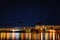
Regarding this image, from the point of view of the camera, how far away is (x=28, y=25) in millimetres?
1478

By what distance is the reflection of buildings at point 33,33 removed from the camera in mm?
1447

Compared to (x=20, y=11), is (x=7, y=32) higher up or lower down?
lower down

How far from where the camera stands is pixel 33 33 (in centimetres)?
149

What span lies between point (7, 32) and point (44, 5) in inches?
17.6

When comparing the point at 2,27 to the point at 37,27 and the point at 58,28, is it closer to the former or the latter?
the point at 37,27

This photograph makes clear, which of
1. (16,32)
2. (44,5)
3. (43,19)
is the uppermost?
(44,5)

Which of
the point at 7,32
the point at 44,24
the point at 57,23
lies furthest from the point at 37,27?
the point at 7,32

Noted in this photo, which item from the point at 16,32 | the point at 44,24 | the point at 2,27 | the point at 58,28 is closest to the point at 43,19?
the point at 44,24

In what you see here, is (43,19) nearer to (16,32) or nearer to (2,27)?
(16,32)

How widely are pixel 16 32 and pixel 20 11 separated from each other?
0.69 feet

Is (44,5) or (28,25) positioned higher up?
(44,5)

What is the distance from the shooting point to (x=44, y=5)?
1518 mm

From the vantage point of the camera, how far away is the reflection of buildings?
4.75 feet

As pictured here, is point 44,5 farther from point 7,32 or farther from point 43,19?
point 7,32
